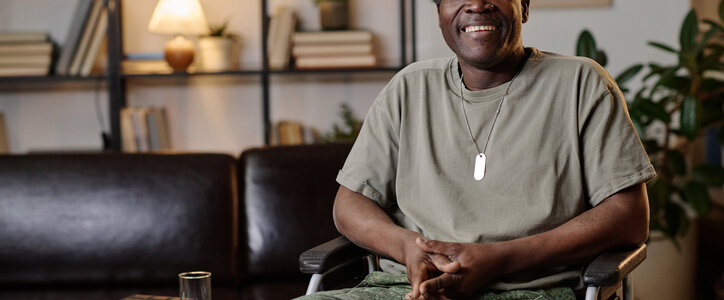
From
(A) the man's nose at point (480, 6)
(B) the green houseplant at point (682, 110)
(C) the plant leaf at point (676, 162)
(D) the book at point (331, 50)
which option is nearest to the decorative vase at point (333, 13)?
(D) the book at point (331, 50)

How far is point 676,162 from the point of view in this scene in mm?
2998

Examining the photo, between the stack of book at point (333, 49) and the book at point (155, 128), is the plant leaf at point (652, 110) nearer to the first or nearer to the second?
the stack of book at point (333, 49)

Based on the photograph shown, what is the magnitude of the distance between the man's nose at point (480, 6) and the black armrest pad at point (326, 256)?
564 millimetres

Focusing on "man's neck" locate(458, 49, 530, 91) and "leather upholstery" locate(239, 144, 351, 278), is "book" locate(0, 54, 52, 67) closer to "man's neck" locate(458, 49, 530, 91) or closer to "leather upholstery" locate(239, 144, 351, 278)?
"leather upholstery" locate(239, 144, 351, 278)

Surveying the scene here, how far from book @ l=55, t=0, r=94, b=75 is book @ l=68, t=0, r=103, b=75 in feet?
0.05

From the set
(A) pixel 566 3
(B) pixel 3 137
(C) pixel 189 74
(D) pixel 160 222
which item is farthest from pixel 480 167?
(B) pixel 3 137

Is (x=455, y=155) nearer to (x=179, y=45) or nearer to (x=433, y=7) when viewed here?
(x=433, y=7)

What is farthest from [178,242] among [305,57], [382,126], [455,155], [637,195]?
[305,57]

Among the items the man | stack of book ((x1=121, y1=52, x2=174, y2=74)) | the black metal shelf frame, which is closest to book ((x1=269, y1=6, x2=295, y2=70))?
the black metal shelf frame

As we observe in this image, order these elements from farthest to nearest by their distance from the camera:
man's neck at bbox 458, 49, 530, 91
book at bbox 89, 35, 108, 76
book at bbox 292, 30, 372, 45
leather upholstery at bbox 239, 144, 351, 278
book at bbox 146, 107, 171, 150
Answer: book at bbox 89, 35, 108, 76, book at bbox 146, 107, 171, 150, book at bbox 292, 30, 372, 45, leather upholstery at bbox 239, 144, 351, 278, man's neck at bbox 458, 49, 530, 91

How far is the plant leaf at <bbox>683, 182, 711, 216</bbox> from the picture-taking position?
2.92 meters

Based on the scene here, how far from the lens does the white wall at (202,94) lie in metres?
3.97

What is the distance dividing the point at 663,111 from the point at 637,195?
1.38 metres

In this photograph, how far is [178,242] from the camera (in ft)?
7.60
